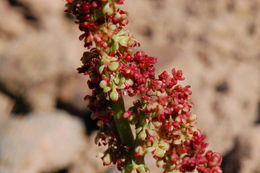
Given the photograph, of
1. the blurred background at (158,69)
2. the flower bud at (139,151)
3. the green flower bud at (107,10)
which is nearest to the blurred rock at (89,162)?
the blurred background at (158,69)

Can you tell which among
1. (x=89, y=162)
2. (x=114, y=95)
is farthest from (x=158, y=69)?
(x=114, y=95)

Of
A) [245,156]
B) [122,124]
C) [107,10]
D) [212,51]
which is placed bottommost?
[122,124]

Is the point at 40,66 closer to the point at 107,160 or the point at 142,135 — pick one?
the point at 107,160

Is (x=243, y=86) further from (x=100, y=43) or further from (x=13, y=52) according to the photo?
(x=100, y=43)

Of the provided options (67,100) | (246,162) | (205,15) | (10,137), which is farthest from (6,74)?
(246,162)

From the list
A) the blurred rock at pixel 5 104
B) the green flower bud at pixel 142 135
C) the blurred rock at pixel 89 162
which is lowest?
the green flower bud at pixel 142 135

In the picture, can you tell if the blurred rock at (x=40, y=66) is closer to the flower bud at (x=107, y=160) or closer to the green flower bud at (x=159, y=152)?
the flower bud at (x=107, y=160)
